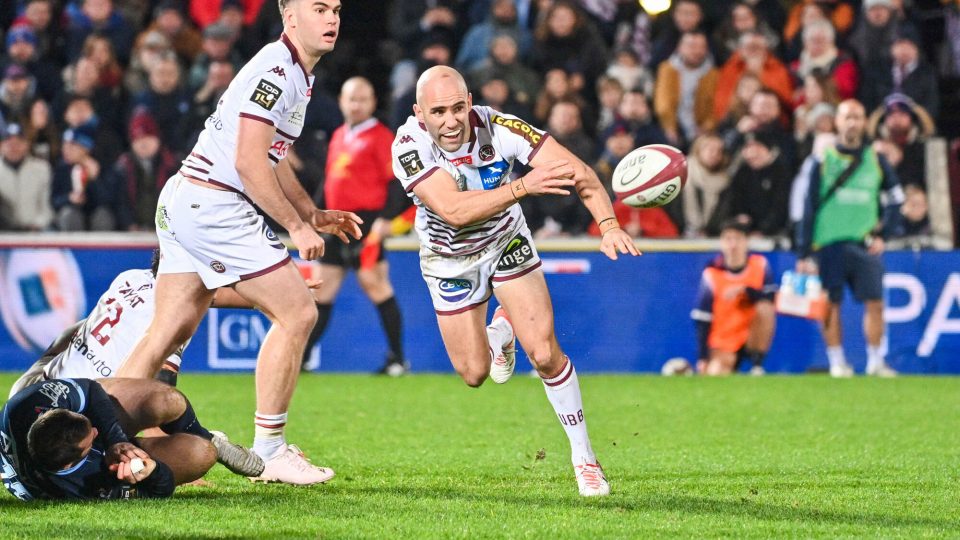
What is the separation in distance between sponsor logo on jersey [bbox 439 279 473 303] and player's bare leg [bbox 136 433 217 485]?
162 cm

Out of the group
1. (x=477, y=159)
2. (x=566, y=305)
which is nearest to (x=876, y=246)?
(x=566, y=305)

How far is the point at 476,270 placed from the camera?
771 centimetres

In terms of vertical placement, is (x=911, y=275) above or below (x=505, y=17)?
below

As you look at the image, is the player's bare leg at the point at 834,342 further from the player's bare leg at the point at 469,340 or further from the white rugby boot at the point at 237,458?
the white rugby boot at the point at 237,458

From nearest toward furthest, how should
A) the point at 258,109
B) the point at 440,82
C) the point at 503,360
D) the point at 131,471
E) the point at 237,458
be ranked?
the point at 131,471 < the point at 237,458 < the point at 258,109 < the point at 440,82 < the point at 503,360

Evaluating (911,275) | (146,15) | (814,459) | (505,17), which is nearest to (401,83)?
(505,17)

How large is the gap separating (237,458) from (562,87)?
992 cm

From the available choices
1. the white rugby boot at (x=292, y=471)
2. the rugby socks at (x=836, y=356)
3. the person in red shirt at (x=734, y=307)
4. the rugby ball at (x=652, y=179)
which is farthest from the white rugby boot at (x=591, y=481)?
the rugby socks at (x=836, y=356)

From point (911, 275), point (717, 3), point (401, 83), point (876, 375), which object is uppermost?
point (717, 3)

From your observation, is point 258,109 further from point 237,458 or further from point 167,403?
point 237,458

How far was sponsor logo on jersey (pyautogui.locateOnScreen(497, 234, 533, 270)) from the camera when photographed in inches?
299

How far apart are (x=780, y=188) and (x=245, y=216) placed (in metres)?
9.16

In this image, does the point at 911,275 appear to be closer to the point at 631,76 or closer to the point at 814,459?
the point at 631,76

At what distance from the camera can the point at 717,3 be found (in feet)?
58.9
